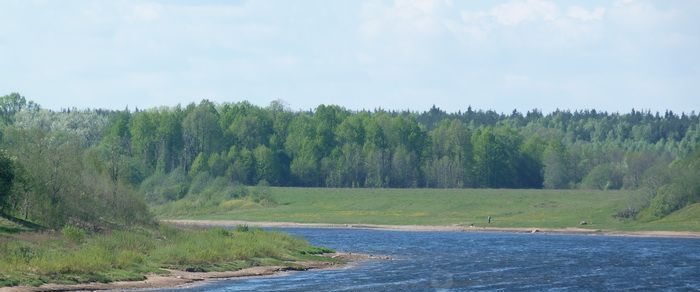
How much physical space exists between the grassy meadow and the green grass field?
215 ft

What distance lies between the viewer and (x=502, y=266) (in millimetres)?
85625

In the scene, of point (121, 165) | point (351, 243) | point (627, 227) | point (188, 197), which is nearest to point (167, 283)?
point (121, 165)

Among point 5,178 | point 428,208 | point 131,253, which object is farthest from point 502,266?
point 428,208

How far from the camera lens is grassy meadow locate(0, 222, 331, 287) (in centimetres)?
6200

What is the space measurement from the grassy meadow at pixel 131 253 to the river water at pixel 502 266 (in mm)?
4329

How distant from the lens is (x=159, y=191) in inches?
7323

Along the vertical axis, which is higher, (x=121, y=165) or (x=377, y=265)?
(x=121, y=165)

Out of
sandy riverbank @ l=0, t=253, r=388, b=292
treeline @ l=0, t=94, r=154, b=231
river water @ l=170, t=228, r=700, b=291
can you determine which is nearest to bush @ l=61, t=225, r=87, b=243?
treeline @ l=0, t=94, r=154, b=231

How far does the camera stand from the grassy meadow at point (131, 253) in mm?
62000

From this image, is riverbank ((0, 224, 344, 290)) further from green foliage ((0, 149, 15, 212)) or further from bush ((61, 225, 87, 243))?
green foliage ((0, 149, 15, 212))

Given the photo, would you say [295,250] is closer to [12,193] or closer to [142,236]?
[142,236]

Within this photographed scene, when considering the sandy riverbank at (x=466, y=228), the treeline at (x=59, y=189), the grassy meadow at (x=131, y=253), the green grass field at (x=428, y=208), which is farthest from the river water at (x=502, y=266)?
the green grass field at (x=428, y=208)

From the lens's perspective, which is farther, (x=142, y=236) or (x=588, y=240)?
(x=588, y=240)

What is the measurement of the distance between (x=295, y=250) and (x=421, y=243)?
31.8 meters
